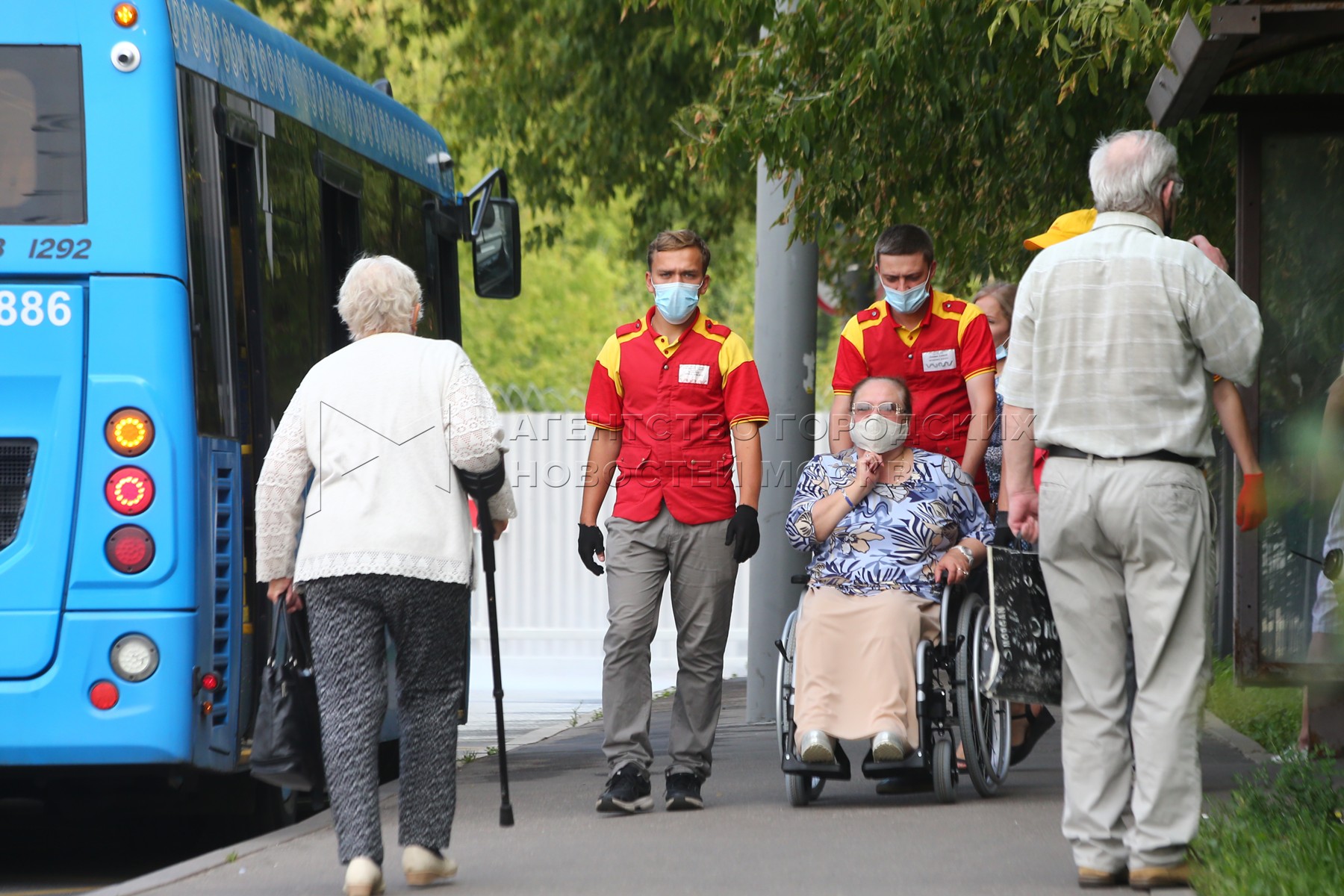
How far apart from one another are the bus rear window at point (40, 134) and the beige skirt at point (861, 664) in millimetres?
2995

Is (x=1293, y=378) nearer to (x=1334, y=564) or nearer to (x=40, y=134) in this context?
(x=1334, y=564)

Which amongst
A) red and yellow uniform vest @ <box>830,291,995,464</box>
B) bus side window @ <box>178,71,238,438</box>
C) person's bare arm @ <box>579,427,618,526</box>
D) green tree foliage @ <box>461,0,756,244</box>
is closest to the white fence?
green tree foliage @ <box>461,0,756,244</box>

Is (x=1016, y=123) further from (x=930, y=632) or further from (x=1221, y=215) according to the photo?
(x=930, y=632)

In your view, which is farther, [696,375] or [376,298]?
[696,375]

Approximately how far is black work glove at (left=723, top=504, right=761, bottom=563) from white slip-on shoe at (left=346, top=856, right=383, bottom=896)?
211 cm

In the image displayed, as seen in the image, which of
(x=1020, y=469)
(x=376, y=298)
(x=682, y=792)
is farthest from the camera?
(x=682, y=792)

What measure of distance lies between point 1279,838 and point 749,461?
2486 mm

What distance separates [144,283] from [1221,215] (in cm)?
627

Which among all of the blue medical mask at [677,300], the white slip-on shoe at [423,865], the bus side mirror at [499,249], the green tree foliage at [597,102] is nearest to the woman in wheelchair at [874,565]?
the blue medical mask at [677,300]

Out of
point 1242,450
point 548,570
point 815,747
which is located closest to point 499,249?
point 815,747

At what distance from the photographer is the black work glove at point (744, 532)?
698 cm

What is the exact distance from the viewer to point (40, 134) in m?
6.21

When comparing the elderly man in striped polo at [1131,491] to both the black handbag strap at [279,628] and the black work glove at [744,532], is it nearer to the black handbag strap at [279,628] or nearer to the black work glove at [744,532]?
the black work glove at [744,532]

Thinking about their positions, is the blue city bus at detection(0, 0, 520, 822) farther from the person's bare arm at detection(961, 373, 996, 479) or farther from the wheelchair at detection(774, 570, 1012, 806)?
the person's bare arm at detection(961, 373, 996, 479)
